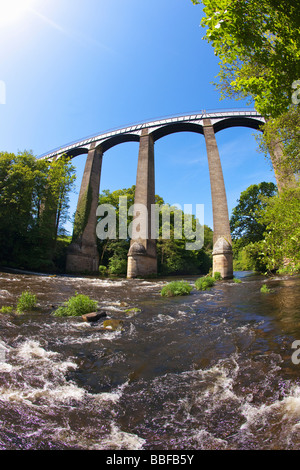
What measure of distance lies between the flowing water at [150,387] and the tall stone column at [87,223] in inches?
884

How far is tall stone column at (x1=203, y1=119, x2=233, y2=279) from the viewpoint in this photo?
21.0 m

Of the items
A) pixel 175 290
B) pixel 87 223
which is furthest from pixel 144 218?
pixel 175 290

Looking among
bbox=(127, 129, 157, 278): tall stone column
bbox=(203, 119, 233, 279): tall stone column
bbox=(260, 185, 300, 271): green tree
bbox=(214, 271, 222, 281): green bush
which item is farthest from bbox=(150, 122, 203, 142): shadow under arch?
bbox=(260, 185, 300, 271): green tree

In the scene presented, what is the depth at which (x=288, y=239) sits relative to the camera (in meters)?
5.33

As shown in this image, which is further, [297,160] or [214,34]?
[297,160]

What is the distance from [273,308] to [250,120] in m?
27.8

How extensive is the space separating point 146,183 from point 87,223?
9.53 m

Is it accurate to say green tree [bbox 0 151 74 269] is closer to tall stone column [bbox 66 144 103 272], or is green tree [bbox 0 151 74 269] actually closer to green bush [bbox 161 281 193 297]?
tall stone column [bbox 66 144 103 272]

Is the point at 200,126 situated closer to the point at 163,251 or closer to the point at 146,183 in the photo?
the point at 146,183

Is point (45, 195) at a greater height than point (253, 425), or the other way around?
point (45, 195)

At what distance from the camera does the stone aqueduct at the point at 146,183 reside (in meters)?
23.7

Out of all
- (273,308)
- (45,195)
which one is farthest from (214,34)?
(45,195)

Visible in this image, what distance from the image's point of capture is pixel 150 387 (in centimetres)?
312
